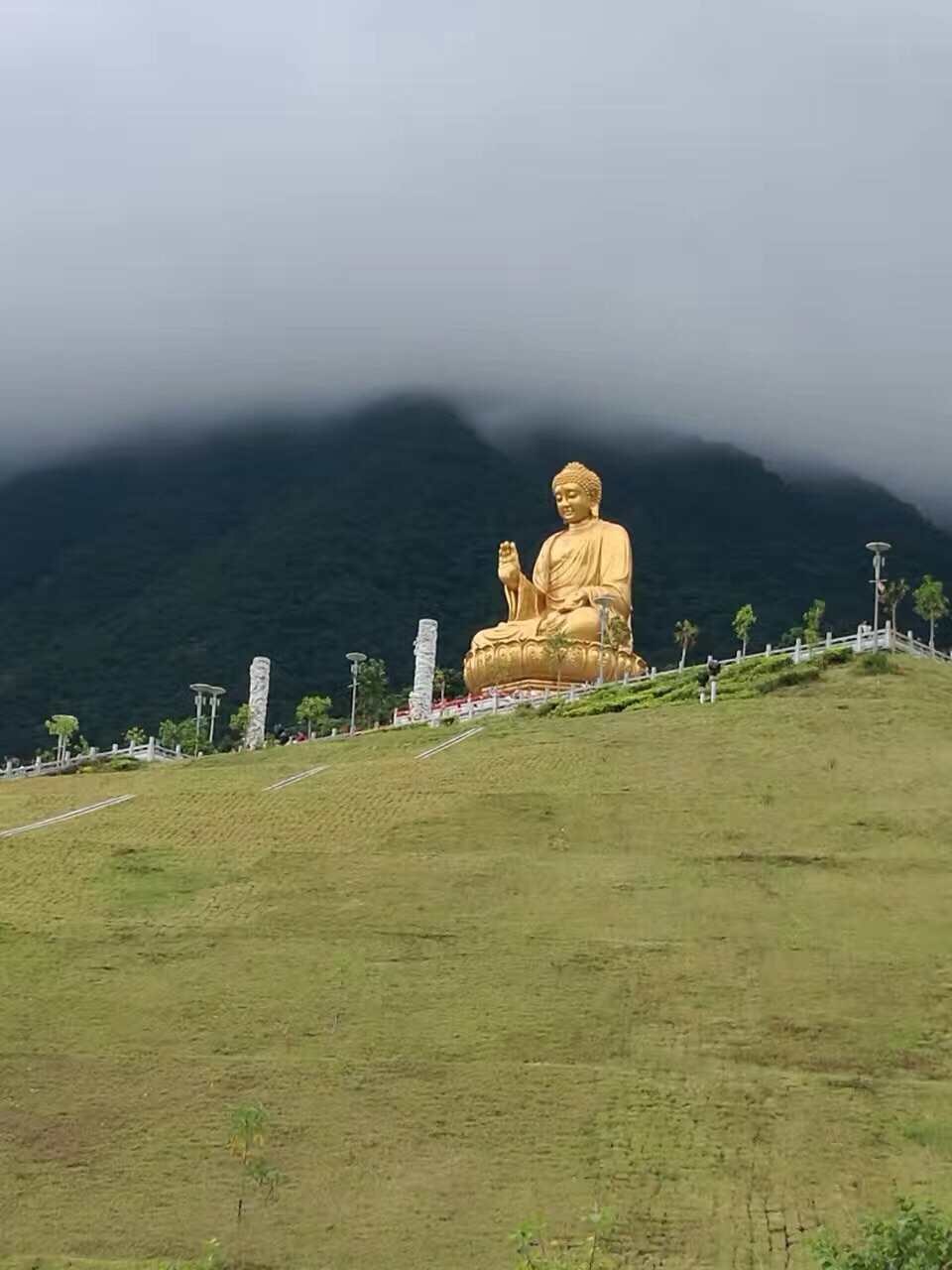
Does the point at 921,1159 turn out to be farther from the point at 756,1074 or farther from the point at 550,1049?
the point at 550,1049

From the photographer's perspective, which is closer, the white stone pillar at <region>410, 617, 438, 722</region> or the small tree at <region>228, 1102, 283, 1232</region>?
the small tree at <region>228, 1102, 283, 1232</region>

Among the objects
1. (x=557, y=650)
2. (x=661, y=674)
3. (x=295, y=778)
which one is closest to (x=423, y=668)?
(x=557, y=650)

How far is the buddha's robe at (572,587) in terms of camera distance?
166 feet

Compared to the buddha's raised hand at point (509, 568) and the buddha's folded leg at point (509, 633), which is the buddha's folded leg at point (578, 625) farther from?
the buddha's raised hand at point (509, 568)

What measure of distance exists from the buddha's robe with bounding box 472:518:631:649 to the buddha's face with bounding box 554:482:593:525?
32 centimetres

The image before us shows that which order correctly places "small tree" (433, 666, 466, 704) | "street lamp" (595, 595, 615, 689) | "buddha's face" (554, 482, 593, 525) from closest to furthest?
"street lamp" (595, 595, 615, 689)
"buddha's face" (554, 482, 593, 525)
"small tree" (433, 666, 466, 704)

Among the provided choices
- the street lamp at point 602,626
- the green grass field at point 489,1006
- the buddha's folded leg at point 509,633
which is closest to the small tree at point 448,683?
the buddha's folded leg at point 509,633

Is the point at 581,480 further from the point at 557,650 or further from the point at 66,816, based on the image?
the point at 66,816

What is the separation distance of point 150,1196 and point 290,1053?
324 cm

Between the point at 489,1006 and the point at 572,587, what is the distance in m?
30.9

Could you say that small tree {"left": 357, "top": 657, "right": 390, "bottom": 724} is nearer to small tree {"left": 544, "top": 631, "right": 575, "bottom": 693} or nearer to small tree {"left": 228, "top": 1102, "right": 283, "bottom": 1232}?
small tree {"left": 544, "top": 631, "right": 575, "bottom": 693}

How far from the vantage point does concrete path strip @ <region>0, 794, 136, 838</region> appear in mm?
31562

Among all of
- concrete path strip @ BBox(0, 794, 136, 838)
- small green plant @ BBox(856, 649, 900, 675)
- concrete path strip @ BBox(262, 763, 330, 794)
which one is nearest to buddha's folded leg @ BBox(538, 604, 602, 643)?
small green plant @ BBox(856, 649, 900, 675)

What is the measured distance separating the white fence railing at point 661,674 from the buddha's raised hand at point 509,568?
14.6 feet
